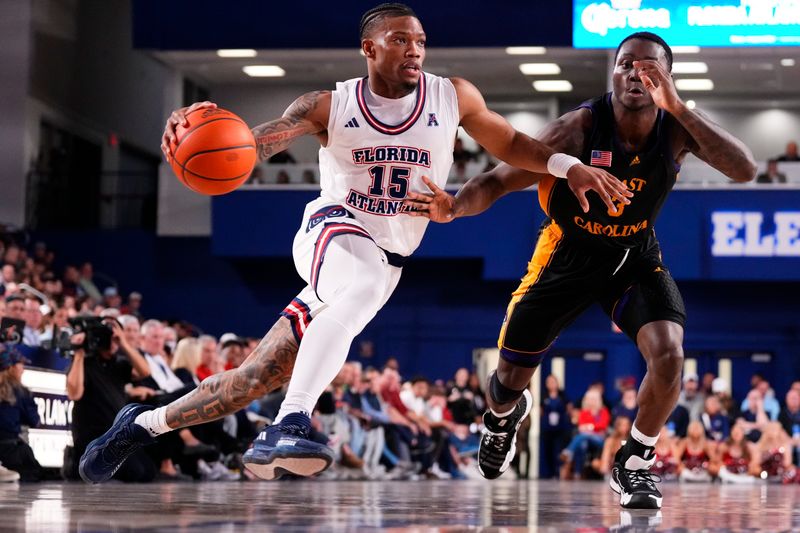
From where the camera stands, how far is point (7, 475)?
29.8ft

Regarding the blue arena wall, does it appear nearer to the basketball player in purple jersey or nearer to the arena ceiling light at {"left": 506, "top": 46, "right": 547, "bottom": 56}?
the arena ceiling light at {"left": 506, "top": 46, "right": 547, "bottom": 56}

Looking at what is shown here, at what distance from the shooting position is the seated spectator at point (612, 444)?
17.0m

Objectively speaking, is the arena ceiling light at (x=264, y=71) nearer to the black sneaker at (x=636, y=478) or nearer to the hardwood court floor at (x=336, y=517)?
the hardwood court floor at (x=336, y=517)

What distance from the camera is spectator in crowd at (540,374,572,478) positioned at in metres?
18.2

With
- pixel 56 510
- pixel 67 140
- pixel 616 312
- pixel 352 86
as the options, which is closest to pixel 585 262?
pixel 616 312

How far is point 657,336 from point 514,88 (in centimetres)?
1944

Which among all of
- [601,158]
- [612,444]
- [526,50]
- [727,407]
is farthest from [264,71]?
[601,158]

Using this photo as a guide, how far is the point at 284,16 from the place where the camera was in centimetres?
2244

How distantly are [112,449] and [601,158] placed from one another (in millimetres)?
2815

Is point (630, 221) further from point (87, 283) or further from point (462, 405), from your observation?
point (87, 283)

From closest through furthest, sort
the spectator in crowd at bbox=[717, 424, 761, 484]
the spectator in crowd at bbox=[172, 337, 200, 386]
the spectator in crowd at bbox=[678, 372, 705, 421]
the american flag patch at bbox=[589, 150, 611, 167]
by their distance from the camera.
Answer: the american flag patch at bbox=[589, 150, 611, 167]
the spectator in crowd at bbox=[172, 337, 200, 386]
the spectator in crowd at bbox=[717, 424, 761, 484]
the spectator in crowd at bbox=[678, 372, 705, 421]

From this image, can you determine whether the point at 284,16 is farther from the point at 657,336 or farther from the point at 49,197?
the point at 657,336

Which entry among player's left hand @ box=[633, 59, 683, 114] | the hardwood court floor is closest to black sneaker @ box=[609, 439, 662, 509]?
the hardwood court floor

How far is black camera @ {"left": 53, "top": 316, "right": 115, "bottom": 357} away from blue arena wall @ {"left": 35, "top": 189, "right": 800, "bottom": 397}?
11173mm
